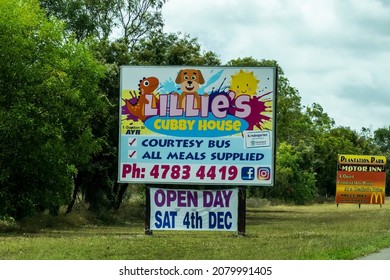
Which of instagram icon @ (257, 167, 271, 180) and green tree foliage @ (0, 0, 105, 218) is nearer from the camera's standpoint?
instagram icon @ (257, 167, 271, 180)

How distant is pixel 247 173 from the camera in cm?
2523

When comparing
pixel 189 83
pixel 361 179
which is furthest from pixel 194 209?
pixel 361 179

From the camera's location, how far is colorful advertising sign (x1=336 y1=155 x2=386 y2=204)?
6869 centimetres

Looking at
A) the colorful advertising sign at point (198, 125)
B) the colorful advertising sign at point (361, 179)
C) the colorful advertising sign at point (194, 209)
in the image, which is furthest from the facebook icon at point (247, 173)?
the colorful advertising sign at point (361, 179)

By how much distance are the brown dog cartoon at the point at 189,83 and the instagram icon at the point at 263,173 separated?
282 cm

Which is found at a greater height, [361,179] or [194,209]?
[361,179]

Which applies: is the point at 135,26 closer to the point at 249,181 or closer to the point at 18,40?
the point at 18,40

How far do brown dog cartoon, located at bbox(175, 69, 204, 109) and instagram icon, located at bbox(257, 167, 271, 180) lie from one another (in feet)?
9.24

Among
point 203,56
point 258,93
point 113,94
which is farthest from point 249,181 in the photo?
point 203,56

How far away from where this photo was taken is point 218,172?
992 inches

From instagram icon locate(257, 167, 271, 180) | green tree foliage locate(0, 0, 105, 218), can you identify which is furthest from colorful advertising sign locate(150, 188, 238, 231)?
green tree foliage locate(0, 0, 105, 218)

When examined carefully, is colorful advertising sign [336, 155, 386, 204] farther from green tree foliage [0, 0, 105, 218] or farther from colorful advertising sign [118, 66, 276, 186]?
colorful advertising sign [118, 66, 276, 186]

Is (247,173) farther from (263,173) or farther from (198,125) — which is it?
(198,125)

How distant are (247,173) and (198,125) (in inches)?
85.5
